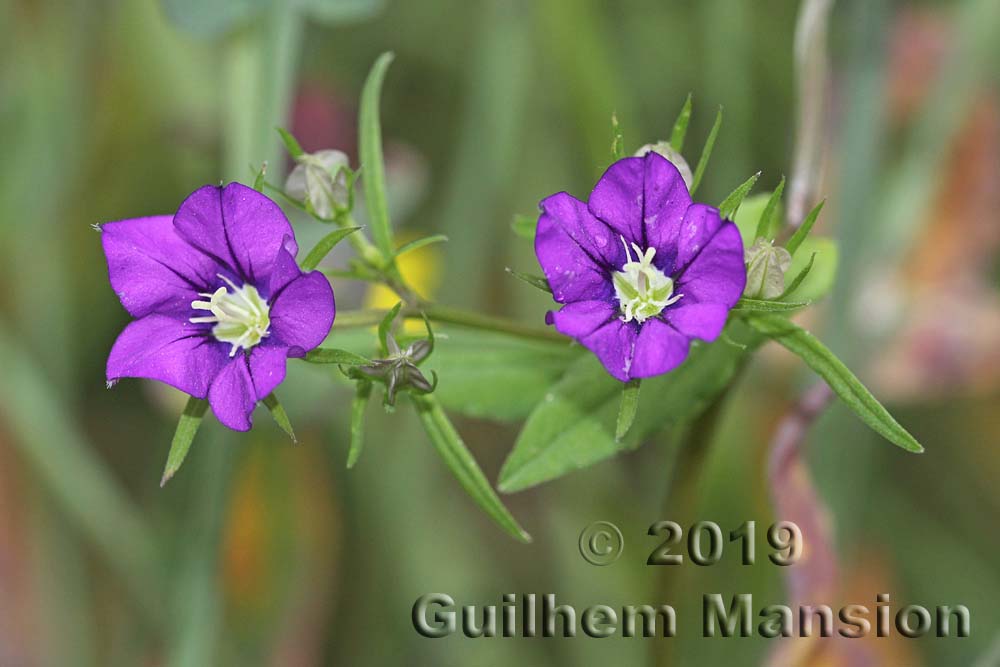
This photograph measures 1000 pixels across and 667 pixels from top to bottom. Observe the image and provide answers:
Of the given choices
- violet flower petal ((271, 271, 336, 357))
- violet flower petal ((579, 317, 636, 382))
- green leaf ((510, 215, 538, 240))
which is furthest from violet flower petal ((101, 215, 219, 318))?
violet flower petal ((579, 317, 636, 382))

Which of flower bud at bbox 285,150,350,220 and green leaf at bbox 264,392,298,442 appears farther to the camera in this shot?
flower bud at bbox 285,150,350,220

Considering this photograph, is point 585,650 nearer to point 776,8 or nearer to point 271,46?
point 271,46

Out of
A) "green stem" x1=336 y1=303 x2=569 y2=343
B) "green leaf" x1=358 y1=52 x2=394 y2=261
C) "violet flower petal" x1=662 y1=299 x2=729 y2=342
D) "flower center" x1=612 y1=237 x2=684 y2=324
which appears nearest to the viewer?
"violet flower petal" x1=662 y1=299 x2=729 y2=342

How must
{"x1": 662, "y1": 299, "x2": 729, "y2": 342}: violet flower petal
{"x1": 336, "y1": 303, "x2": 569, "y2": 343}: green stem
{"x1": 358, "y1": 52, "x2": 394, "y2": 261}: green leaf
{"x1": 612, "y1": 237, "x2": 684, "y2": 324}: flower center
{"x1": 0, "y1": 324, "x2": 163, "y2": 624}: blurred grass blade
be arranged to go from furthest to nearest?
{"x1": 0, "y1": 324, "x2": 163, "y2": 624}: blurred grass blade → {"x1": 358, "y1": 52, "x2": 394, "y2": 261}: green leaf → {"x1": 336, "y1": 303, "x2": 569, "y2": 343}: green stem → {"x1": 612, "y1": 237, "x2": 684, "y2": 324}: flower center → {"x1": 662, "y1": 299, "x2": 729, "y2": 342}: violet flower petal

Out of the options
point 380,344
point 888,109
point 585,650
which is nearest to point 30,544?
point 585,650

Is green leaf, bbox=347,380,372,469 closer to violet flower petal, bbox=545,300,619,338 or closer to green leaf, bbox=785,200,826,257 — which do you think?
violet flower petal, bbox=545,300,619,338

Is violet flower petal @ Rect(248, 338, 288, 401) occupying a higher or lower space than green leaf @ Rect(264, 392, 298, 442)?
higher
